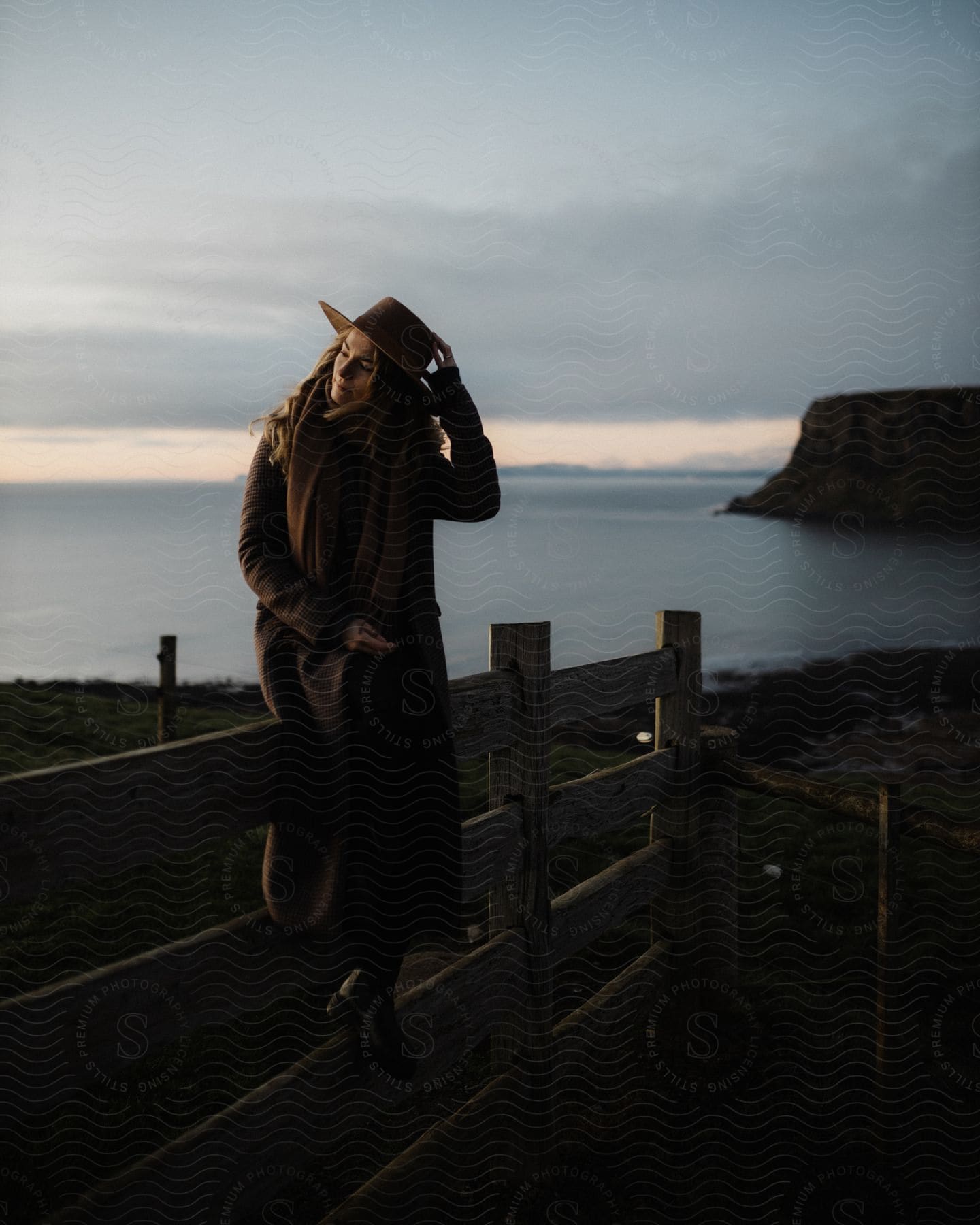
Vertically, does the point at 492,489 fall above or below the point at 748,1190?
above

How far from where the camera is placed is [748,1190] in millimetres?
2664

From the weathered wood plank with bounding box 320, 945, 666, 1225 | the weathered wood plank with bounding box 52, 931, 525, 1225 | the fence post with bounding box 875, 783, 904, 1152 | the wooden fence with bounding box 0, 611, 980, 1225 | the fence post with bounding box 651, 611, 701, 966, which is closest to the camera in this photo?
the wooden fence with bounding box 0, 611, 980, 1225

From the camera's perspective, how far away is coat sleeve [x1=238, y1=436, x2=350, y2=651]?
1978 millimetres

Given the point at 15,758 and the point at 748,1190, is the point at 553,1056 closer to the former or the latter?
the point at 748,1190

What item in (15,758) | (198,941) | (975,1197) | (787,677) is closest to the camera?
(198,941)

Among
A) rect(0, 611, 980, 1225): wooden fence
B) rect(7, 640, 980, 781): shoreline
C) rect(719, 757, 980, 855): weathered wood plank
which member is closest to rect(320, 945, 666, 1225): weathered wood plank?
rect(0, 611, 980, 1225): wooden fence

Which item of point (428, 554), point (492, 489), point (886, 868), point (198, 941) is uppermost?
point (492, 489)

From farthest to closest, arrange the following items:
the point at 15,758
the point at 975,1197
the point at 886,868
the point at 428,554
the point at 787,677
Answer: the point at 15,758, the point at 787,677, the point at 886,868, the point at 975,1197, the point at 428,554

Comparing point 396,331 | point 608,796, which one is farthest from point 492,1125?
point 396,331

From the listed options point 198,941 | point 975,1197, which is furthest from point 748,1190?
point 198,941

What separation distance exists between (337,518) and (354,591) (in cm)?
16

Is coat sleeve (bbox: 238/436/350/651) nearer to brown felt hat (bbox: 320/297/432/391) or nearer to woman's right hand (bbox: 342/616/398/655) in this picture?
woman's right hand (bbox: 342/616/398/655)

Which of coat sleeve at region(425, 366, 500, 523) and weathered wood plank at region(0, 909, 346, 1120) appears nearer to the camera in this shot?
weathered wood plank at region(0, 909, 346, 1120)

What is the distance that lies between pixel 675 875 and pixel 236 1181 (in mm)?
2011
